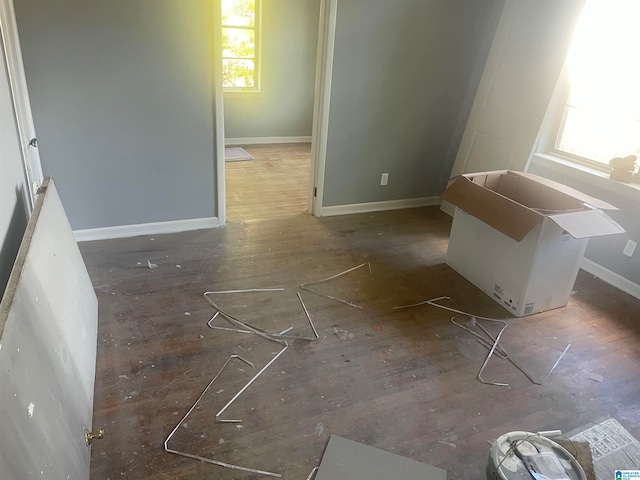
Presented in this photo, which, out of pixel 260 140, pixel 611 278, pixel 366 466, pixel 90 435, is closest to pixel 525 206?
pixel 611 278

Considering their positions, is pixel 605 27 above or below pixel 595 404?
above

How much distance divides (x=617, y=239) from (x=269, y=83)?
4.67 m

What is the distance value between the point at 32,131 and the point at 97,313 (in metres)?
1.21

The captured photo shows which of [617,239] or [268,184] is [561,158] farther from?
[268,184]

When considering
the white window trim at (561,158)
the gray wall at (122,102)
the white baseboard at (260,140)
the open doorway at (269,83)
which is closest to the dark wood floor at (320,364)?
the gray wall at (122,102)

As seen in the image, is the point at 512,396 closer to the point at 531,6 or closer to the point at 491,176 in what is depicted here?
the point at 491,176

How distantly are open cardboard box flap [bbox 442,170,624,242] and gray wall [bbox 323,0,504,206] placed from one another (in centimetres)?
106

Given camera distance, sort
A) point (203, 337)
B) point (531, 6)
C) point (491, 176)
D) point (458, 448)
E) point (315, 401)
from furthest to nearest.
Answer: point (531, 6) < point (491, 176) < point (203, 337) < point (315, 401) < point (458, 448)

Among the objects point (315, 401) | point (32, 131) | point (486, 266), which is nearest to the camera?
point (315, 401)

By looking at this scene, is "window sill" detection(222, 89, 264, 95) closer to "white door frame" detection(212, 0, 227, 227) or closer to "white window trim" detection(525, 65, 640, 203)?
"white door frame" detection(212, 0, 227, 227)

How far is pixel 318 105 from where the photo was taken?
3.44m

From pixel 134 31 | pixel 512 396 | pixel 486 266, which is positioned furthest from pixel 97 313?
pixel 486 266

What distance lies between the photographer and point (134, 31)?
266cm

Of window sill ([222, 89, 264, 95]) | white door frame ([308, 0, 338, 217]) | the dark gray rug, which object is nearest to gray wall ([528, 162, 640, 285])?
white door frame ([308, 0, 338, 217])
